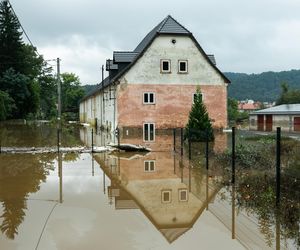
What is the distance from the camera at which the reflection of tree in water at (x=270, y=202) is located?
7586mm

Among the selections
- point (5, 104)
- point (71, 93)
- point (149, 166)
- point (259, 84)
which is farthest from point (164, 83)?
point (259, 84)

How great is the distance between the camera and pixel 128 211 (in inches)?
365

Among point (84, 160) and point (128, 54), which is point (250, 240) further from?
point (128, 54)

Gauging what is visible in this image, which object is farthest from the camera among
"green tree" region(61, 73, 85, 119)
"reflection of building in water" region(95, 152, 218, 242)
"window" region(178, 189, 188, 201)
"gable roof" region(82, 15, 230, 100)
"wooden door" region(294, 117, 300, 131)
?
"green tree" region(61, 73, 85, 119)

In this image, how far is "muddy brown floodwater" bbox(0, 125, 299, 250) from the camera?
7.09 metres

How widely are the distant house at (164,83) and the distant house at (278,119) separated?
9.63 m

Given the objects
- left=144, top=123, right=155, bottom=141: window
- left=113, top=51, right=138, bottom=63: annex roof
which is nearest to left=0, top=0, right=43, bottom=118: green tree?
left=113, top=51, right=138, bottom=63: annex roof

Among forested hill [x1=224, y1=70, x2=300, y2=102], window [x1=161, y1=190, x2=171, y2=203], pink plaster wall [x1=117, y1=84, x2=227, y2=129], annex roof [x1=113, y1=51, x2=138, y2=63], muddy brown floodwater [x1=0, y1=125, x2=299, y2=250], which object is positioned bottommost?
window [x1=161, y1=190, x2=171, y2=203]

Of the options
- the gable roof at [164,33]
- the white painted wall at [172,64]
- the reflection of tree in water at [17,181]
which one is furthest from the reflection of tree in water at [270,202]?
the gable roof at [164,33]

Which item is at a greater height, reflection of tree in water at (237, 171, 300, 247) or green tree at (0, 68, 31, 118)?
green tree at (0, 68, 31, 118)

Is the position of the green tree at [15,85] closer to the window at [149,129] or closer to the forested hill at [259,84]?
the window at [149,129]

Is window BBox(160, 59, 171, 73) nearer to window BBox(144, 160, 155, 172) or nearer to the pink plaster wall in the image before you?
the pink plaster wall

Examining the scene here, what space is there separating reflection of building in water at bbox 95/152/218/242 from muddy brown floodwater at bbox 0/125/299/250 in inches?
0.8

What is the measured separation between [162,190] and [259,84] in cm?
15731
